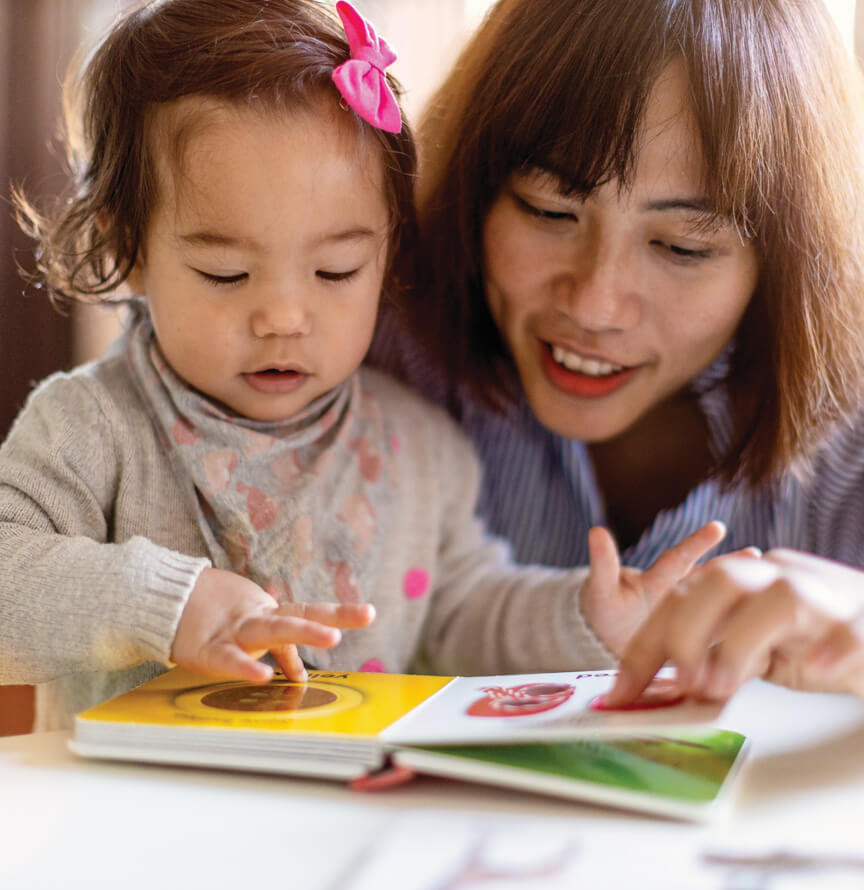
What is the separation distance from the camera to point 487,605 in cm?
111

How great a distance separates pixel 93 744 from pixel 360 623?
19 cm

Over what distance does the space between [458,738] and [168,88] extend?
0.61 m

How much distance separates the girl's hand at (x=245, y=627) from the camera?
664 mm

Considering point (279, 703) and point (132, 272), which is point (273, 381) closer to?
point (132, 272)

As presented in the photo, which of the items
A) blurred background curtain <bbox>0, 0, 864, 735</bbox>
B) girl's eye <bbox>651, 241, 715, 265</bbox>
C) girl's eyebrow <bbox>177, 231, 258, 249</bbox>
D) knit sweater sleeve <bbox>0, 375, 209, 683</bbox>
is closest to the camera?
knit sweater sleeve <bbox>0, 375, 209, 683</bbox>

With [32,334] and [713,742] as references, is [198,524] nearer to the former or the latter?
[713,742]

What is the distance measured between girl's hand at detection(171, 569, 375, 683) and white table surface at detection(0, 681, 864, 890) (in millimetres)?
74

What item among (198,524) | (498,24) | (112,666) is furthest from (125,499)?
(498,24)

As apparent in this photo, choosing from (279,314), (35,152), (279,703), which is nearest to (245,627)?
(279,703)

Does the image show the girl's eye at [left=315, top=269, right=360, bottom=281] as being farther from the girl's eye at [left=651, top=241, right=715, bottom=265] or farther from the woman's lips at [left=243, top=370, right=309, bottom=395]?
the girl's eye at [left=651, top=241, right=715, bottom=265]

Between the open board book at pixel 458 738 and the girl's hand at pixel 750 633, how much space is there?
24 millimetres

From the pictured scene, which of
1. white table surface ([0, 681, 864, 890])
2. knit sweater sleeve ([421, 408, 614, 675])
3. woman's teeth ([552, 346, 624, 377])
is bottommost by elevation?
knit sweater sleeve ([421, 408, 614, 675])

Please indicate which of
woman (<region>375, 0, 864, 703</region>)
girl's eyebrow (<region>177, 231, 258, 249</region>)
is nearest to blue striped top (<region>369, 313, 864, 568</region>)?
woman (<region>375, 0, 864, 703</region>)

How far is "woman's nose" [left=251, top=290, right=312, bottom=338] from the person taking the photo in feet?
2.87
